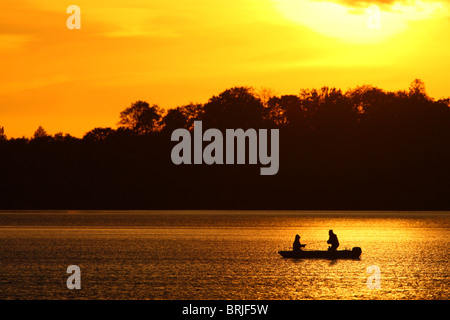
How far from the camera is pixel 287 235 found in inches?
6467

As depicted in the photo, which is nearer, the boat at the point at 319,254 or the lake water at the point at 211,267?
the lake water at the point at 211,267

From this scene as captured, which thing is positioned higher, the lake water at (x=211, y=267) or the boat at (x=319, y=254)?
the boat at (x=319, y=254)

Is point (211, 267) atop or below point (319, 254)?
below

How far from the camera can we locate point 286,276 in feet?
291

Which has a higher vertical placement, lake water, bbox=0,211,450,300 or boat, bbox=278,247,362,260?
boat, bbox=278,247,362,260

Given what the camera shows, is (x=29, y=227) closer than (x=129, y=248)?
No

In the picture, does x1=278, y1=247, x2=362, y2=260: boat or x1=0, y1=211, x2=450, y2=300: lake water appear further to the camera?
x1=278, y1=247, x2=362, y2=260: boat
